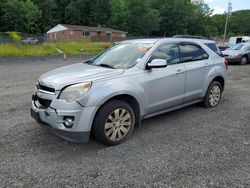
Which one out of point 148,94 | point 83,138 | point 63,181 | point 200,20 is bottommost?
point 63,181

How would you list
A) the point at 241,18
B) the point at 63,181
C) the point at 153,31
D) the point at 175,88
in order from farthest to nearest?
1. the point at 241,18
2. the point at 153,31
3. the point at 175,88
4. the point at 63,181

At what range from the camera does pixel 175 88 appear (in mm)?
4719

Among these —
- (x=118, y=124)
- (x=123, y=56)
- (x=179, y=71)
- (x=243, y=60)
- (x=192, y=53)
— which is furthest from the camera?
(x=243, y=60)

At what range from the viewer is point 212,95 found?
579 centimetres

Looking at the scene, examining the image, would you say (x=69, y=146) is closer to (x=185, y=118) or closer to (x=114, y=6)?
(x=185, y=118)

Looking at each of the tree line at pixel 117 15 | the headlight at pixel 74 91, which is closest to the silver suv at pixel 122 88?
the headlight at pixel 74 91

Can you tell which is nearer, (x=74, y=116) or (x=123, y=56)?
(x=74, y=116)

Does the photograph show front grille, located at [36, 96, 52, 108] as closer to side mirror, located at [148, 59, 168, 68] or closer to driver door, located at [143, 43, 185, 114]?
driver door, located at [143, 43, 185, 114]

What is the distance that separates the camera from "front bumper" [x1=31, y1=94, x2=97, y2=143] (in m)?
3.46

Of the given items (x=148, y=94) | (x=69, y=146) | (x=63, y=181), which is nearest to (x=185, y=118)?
(x=148, y=94)

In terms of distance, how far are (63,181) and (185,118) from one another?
300 centimetres

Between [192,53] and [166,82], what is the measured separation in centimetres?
117

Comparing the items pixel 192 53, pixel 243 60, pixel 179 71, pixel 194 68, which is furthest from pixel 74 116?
pixel 243 60

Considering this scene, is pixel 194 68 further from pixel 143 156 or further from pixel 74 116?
pixel 74 116
